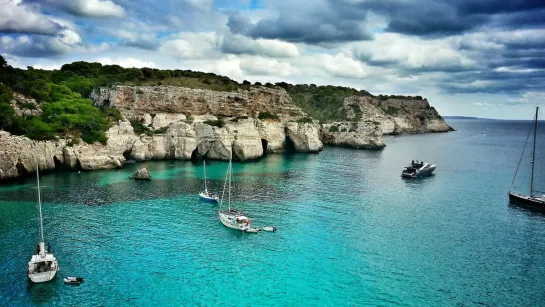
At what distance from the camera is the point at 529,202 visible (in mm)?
54188

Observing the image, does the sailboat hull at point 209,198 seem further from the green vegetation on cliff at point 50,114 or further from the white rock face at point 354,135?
the white rock face at point 354,135

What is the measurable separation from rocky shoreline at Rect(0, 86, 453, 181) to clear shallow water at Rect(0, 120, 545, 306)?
17.4 ft

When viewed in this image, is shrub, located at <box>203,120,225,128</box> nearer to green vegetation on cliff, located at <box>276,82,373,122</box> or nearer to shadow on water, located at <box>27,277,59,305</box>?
shadow on water, located at <box>27,277,59,305</box>

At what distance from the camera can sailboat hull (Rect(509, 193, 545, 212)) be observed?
52513 millimetres

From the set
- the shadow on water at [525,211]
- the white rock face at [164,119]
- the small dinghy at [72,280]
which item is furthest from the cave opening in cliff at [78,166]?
the shadow on water at [525,211]

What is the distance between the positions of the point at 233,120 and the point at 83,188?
132 ft

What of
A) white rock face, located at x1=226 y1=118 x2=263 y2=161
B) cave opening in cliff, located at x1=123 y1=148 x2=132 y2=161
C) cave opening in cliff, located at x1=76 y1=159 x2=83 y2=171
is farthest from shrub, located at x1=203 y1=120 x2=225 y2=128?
cave opening in cliff, located at x1=76 y1=159 x2=83 y2=171

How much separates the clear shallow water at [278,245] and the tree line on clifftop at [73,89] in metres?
10.0

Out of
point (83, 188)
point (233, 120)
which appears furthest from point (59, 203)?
point (233, 120)

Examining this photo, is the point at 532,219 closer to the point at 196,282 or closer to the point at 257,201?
the point at 257,201

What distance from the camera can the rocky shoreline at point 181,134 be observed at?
68250 millimetres

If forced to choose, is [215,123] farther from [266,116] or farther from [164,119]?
[266,116]

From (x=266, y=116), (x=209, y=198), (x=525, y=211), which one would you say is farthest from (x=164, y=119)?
(x=525, y=211)

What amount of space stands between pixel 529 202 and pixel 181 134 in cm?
6231
